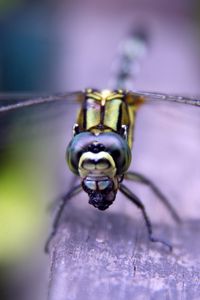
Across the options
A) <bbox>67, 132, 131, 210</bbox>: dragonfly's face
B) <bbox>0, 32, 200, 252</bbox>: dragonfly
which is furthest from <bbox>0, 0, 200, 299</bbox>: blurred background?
<bbox>67, 132, 131, 210</bbox>: dragonfly's face

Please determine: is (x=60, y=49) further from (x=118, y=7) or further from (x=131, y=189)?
(x=131, y=189)

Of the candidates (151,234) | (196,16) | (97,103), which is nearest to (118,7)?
(196,16)

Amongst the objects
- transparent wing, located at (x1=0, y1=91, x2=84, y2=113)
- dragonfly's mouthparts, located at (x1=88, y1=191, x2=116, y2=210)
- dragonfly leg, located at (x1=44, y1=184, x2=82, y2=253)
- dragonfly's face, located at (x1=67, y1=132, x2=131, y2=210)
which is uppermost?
transparent wing, located at (x1=0, y1=91, x2=84, y2=113)

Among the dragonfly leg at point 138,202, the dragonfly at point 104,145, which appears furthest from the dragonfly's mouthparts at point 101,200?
the dragonfly leg at point 138,202

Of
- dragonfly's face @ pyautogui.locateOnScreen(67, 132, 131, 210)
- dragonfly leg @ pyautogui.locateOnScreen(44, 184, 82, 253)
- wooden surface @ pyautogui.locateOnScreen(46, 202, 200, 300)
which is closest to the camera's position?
wooden surface @ pyautogui.locateOnScreen(46, 202, 200, 300)

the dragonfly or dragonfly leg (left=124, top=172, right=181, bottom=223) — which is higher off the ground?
the dragonfly

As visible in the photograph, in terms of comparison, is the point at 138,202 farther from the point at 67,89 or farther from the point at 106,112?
the point at 67,89

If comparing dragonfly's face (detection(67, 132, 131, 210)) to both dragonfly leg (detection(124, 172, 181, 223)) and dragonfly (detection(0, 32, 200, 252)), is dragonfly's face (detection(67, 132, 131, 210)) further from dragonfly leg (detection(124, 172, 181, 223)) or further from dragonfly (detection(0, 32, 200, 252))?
dragonfly leg (detection(124, 172, 181, 223))

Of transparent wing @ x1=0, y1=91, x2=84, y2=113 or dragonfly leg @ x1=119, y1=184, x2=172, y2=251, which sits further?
transparent wing @ x1=0, y1=91, x2=84, y2=113
